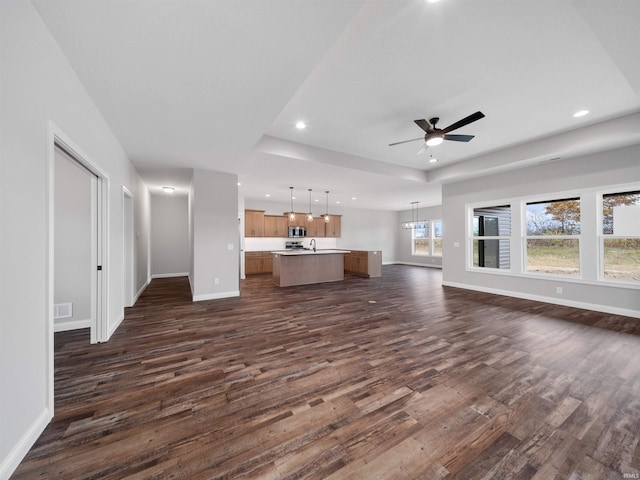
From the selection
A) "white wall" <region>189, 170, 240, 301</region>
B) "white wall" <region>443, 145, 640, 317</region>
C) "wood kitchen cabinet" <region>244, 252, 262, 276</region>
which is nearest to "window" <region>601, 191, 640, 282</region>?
"white wall" <region>443, 145, 640, 317</region>

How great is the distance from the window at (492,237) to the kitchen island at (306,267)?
359 cm

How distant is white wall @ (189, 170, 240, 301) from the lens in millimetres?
4887

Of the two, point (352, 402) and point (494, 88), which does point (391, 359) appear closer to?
point (352, 402)

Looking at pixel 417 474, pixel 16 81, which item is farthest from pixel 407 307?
pixel 16 81

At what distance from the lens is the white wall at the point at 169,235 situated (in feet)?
25.3

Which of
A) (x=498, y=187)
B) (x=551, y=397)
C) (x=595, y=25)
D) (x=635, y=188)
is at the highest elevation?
(x=595, y=25)

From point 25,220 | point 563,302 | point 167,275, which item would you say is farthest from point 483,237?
point 167,275

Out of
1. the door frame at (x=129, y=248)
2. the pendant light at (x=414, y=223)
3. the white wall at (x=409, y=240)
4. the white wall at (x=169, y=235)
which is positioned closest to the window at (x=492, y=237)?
the white wall at (x=409, y=240)

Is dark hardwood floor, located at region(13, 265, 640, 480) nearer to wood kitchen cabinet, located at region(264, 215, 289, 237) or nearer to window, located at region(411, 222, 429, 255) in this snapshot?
wood kitchen cabinet, located at region(264, 215, 289, 237)

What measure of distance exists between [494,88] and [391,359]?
3.17 metres

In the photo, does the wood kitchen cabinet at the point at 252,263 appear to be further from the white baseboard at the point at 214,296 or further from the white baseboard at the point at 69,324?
the white baseboard at the point at 69,324

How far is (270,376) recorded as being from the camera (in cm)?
223

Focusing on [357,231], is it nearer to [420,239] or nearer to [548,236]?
[420,239]

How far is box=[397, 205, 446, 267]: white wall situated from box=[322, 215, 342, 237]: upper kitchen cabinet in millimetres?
→ 3663
